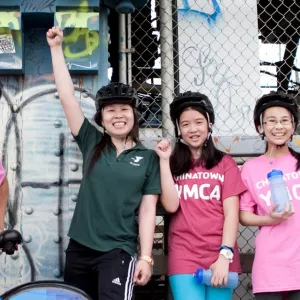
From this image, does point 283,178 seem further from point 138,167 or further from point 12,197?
point 12,197

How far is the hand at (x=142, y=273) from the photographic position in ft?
9.18

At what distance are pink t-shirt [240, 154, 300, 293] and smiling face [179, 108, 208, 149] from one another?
33cm

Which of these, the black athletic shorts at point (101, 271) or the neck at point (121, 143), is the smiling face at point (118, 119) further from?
the black athletic shorts at point (101, 271)

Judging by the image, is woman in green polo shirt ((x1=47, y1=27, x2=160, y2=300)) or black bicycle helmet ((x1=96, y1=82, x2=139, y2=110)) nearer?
woman in green polo shirt ((x1=47, y1=27, x2=160, y2=300))

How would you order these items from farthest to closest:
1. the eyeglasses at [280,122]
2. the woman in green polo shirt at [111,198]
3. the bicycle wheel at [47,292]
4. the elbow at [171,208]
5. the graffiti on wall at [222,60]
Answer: the graffiti on wall at [222,60] → the eyeglasses at [280,122] → the elbow at [171,208] → the woman in green polo shirt at [111,198] → the bicycle wheel at [47,292]

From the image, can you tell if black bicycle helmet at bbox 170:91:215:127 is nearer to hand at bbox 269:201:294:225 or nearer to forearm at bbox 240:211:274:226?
forearm at bbox 240:211:274:226

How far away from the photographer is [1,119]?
11.8 ft

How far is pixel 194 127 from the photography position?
3172mm

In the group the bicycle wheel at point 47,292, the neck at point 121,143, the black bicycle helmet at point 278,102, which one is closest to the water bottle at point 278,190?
the black bicycle helmet at point 278,102

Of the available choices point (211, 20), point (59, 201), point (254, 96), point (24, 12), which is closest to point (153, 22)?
point (211, 20)

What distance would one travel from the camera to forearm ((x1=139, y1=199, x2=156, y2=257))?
115 inches

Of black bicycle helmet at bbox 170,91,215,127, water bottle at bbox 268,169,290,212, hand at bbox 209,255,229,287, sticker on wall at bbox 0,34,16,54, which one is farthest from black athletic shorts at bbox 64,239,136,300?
sticker on wall at bbox 0,34,16,54

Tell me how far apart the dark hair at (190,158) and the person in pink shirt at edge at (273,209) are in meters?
0.20

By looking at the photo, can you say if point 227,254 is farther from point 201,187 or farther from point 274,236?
point 201,187
